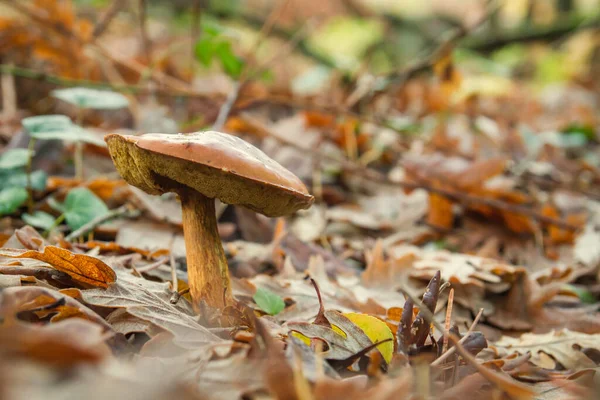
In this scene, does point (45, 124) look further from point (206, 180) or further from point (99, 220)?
point (206, 180)

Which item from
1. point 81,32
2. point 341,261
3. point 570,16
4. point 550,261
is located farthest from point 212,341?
point 570,16

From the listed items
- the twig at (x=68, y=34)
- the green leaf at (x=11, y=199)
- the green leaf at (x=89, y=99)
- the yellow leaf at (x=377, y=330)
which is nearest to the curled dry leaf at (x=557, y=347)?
the yellow leaf at (x=377, y=330)

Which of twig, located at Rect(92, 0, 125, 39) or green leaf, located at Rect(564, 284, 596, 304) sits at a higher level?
twig, located at Rect(92, 0, 125, 39)

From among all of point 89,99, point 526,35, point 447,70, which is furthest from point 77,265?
point 526,35

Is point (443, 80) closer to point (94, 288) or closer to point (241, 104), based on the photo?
point (241, 104)

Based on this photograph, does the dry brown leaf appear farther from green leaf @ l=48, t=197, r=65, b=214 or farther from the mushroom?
green leaf @ l=48, t=197, r=65, b=214

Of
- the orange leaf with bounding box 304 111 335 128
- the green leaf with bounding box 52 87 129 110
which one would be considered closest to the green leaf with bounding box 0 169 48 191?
the green leaf with bounding box 52 87 129 110
